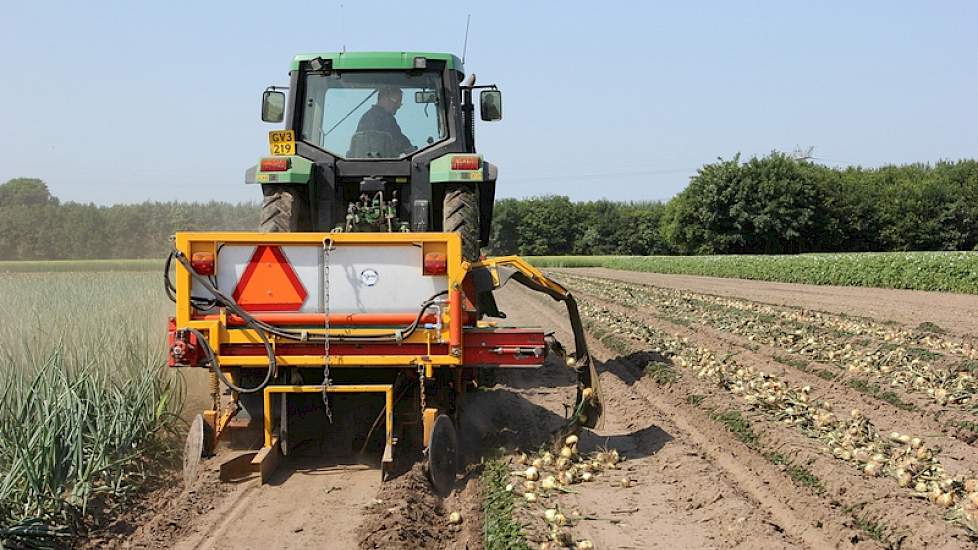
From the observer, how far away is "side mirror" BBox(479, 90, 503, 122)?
29.0ft

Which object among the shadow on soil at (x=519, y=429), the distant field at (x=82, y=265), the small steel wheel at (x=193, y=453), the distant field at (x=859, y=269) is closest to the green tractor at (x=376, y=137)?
the shadow on soil at (x=519, y=429)

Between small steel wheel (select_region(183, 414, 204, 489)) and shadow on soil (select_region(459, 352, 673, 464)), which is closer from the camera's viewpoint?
small steel wheel (select_region(183, 414, 204, 489))

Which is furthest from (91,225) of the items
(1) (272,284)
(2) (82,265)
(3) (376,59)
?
(1) (272,284)

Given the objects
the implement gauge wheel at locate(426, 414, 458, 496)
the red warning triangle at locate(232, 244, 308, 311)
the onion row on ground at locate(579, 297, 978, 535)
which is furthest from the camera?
the red warning triangle at locate(232, 244, 308, 311)

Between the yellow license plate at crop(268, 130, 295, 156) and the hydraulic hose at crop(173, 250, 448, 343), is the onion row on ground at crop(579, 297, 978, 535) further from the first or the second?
the yellow license plate at crop(268, 130, 295, 156)

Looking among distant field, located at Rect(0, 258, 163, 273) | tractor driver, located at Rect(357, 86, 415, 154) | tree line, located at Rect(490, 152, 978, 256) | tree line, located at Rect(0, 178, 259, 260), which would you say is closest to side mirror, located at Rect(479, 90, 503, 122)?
tractor driver, located at Rect(357, 86, 415, 154)

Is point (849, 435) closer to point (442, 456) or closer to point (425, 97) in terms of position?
point (442, 456)

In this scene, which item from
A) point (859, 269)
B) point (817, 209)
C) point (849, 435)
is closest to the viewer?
point (849, 435)

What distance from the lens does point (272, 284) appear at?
20.7 feet

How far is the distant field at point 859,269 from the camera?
2580cm

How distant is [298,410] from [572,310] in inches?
88.0

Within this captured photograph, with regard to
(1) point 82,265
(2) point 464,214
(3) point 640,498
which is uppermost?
(2) point 464,214

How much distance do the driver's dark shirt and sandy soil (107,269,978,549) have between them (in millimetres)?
2507

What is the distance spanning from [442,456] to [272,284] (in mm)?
1648
